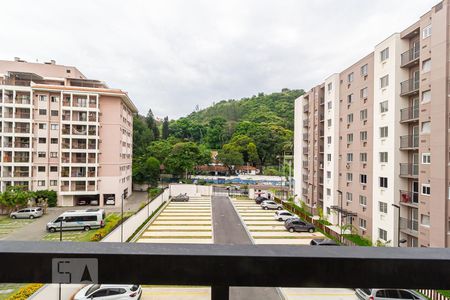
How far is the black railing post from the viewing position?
83cm

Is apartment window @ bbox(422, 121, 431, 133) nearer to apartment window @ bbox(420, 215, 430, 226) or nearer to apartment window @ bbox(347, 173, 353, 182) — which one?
apartment window @ bbox(420, 215, 430, 226)

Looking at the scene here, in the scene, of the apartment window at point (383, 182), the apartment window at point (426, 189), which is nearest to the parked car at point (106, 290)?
the apartment window at point (426, 189)

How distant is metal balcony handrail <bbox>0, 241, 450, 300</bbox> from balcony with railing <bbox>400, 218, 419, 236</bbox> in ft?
47.7

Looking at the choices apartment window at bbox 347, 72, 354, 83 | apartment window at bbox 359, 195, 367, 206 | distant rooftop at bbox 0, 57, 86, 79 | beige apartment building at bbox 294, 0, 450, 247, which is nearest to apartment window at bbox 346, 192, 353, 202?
beige apartment building at bbox 294, 0, 450, 247

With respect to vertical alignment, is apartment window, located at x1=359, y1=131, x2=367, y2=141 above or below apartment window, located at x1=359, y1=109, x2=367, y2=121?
below

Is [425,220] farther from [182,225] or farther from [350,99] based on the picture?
[182,225]

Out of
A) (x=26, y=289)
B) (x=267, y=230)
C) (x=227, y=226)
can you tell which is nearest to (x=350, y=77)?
(x=267, y=230)

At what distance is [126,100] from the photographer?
93.5ft

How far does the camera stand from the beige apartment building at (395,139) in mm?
10945

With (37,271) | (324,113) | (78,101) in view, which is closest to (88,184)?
(78,101)

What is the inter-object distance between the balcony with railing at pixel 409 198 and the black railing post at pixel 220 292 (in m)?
14.9

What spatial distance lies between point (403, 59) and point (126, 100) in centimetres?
2430

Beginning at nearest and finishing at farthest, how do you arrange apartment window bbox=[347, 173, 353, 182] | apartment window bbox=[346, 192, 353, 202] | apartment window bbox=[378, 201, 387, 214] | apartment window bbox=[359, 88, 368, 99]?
apartment window bbox=[378, 201, 387, 214]
apartment window bbox=[359, 88, 368, 99]
apartment window bbox=[346, 192, 353, 202]
apartment window bbox=[347, 173, 353, 182]

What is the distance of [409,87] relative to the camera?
43.5ft
